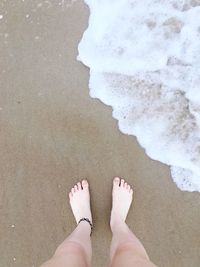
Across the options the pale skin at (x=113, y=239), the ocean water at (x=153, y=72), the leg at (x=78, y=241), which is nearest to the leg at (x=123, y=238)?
the pale skin at (x=113, y=239)

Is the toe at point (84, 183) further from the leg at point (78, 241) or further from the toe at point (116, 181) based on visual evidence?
the toe at point (116, 181)

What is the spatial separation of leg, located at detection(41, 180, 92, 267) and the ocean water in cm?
40

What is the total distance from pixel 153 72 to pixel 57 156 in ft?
2.19

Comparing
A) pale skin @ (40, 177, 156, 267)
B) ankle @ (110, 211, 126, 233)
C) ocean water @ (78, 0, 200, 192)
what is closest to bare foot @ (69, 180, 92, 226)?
pale skin @ (40, 177, 156, 267)

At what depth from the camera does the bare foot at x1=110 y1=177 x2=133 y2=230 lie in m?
2.41

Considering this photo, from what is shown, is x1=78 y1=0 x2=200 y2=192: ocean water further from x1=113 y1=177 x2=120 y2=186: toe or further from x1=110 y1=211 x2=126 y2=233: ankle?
x1=110 y1=211 x2=126 y2=233: ankle

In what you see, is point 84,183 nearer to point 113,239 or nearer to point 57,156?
point 57,156

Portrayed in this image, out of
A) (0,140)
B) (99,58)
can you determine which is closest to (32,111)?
(0,140)

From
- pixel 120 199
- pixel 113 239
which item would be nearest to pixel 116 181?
pixel 120 199

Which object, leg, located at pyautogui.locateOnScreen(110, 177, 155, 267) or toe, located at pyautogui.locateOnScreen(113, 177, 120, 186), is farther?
toe, located at pyautogui.locateOnScreen(113, 177, 120, 186)

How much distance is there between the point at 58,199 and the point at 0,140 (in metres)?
0.44

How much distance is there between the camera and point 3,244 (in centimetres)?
250

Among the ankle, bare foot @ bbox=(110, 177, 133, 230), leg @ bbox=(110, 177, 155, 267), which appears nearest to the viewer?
leg @ bbox=(110, 177, 155, 267)

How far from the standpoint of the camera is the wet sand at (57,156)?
95.7 inches
